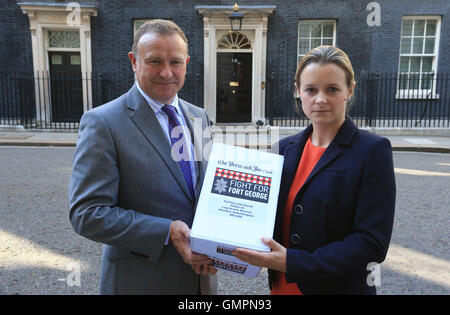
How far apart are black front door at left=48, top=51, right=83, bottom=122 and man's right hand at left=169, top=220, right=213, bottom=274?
13.7 m

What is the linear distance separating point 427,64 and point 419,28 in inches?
54.3

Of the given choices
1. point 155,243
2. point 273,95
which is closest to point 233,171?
point 155,243

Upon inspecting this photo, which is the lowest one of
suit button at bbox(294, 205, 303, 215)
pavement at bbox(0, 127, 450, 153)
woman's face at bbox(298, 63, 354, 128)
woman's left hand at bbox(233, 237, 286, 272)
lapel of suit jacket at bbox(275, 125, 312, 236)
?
pavement at bbox(0, 127, 450, 153)

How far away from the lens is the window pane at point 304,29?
13523mm

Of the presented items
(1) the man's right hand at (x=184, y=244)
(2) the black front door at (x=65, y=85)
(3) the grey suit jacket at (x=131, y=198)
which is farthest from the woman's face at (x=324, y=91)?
(2) the black front door at (x=65, y=85)

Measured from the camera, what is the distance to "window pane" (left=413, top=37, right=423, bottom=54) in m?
13.6

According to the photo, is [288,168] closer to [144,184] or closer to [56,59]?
[144,184]

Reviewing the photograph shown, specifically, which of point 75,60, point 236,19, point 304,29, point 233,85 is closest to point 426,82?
point 304,29

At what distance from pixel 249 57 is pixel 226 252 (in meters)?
13.1

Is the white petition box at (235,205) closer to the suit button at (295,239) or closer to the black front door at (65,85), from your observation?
the suit button at (295,239)

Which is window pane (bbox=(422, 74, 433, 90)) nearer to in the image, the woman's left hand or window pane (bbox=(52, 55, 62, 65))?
window pane (bbox=(52, 55, 62, 65))

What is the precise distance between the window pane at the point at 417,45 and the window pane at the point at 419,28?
0.66 ft

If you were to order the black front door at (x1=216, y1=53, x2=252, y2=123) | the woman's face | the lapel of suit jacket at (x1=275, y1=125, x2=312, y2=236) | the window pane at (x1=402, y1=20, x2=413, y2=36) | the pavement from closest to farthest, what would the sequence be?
the woman's face, the lapel of suit jacket at (x1=275, y1=125, x2=312, y2=236), the pavement, the window pane at (x1=402, y1=20, x2=413, y2=36), the black front door at (x1=216, y1=53, x2=252, y2=123)

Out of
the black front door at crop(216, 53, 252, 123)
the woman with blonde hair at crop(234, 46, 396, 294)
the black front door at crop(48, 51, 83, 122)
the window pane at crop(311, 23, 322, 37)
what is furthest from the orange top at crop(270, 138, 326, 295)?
the black front door at crop(48, 51, 83, 122)
